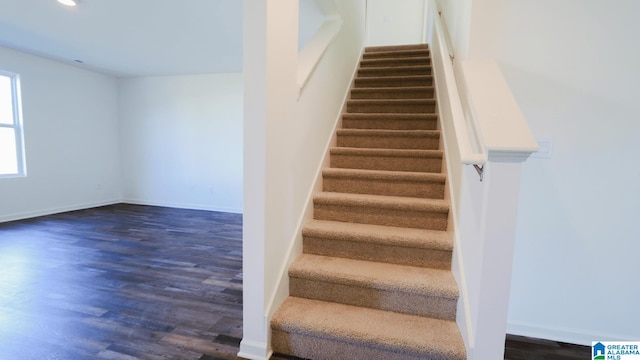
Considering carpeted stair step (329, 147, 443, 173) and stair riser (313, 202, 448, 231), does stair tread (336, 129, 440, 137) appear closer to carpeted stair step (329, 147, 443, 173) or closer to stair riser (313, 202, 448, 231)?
carpeted stair step (329, 147, 443, 173)

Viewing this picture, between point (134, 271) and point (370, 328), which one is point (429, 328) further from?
point (134, 271)

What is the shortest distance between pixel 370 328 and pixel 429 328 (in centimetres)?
31

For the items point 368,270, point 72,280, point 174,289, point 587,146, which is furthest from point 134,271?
point 587,146

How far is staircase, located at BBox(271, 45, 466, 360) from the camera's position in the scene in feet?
4.63

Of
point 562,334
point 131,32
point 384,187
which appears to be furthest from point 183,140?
point 562,334

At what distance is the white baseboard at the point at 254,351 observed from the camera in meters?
1.46

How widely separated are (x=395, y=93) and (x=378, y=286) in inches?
89.8

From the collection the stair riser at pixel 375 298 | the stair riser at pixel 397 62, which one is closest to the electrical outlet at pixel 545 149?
the stair riser at pixel 375 298

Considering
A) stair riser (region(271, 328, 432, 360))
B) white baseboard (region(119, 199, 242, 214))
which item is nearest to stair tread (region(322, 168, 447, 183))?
stair riser (region(271, 328, 432, 360))

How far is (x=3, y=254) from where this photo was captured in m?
2.92

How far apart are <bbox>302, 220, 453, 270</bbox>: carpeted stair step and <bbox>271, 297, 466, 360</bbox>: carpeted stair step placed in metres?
0.35

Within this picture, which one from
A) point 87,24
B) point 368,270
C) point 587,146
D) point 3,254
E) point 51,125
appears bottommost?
point 3,254

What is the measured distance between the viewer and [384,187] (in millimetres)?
2244

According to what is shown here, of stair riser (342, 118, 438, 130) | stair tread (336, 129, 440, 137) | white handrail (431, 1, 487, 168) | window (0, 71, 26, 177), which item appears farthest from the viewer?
window (0, 71, 26, 177)
